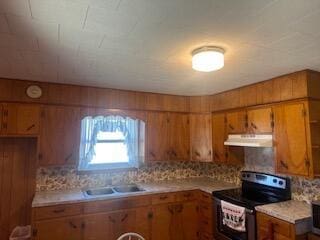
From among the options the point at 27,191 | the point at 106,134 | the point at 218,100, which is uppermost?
the point at 218,100

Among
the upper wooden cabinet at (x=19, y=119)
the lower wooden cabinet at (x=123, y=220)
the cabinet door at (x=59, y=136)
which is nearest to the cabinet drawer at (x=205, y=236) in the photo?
the lower wooden cabinet at (x=123, y=220)

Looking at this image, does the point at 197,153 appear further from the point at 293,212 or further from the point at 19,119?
the point at 19,119

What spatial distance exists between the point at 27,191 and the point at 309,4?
11.2 feet

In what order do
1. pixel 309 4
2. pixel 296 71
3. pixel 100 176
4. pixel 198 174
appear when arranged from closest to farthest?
pixel 309 4 < pixel 296 71 < pixel 100 176 < pixel 198 174

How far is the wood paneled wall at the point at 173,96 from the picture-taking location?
7.82 ft

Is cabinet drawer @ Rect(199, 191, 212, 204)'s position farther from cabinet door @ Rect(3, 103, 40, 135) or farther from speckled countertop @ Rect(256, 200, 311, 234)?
cabinet door @ Rect(3, 103, 40, 135)

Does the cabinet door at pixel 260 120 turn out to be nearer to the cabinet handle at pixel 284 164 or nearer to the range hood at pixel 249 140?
the range hood at pixel 249 140

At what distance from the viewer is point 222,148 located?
3342 mm

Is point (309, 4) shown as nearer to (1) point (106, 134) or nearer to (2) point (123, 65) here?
(2) point (123, 65)

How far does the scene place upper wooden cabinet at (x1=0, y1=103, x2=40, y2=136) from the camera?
8.66 ft

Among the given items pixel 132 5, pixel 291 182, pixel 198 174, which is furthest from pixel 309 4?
pixel 198 174

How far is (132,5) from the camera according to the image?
124 cm

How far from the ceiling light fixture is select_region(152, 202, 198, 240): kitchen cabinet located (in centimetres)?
201

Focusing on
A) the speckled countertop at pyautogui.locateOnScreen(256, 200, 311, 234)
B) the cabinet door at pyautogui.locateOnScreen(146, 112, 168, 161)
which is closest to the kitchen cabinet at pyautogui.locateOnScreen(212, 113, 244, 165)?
the cabinet door at pyautogui.locateOnScreen(146, 112, 168, 161)
